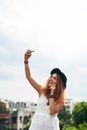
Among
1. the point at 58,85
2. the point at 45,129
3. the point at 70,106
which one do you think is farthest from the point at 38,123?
the point at 70,106

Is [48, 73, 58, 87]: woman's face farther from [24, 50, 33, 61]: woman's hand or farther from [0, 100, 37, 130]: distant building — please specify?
[0, 100, 37, 130]: distant building

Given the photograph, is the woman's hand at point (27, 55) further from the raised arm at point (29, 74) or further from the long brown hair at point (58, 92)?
the long brown hair at point (58, 92)

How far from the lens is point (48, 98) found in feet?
26.7

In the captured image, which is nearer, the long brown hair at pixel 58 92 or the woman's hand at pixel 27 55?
the long brown hair at pixel 58 92

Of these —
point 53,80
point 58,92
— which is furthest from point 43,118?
point 53,80

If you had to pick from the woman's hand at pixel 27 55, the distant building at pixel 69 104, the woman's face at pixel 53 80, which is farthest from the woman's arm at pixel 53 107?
the distant building at pixel 69 104

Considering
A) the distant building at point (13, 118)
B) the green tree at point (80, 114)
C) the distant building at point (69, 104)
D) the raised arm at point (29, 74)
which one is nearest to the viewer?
the raised arm at point (29, 74)

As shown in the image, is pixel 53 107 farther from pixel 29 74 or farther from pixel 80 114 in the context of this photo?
pixel 80 114

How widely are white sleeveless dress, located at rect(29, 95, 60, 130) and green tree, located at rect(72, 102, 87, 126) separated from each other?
85639mm

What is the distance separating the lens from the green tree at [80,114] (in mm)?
94062

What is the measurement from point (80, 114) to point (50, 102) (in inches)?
3456

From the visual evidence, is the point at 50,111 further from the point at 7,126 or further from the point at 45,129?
the point at 7,126

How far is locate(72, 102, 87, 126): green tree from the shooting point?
309 feet

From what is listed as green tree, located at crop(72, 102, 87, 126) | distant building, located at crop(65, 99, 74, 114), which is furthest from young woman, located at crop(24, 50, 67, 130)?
distant building, located at crop(65, 99, 74, 114)
